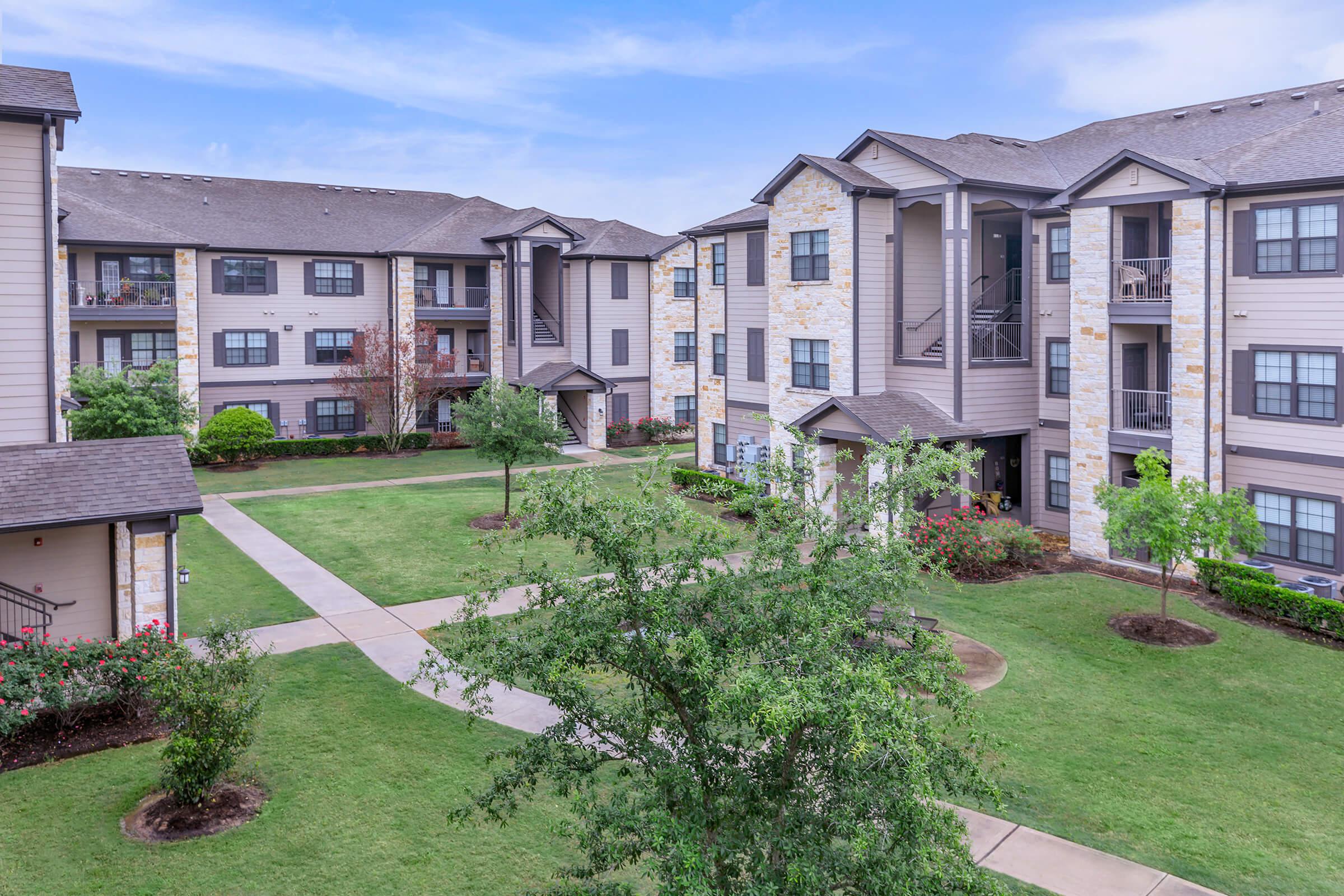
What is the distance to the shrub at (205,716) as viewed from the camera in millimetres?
12109

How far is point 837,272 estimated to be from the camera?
2855 cm

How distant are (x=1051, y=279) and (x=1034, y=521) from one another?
6533mm

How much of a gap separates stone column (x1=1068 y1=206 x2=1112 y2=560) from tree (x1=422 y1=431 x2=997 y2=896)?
59.5 feet

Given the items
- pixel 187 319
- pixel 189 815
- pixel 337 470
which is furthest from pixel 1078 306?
pixel 187 319

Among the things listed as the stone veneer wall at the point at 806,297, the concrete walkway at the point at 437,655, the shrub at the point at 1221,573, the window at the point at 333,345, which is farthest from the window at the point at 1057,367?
the window at the point at 333,345

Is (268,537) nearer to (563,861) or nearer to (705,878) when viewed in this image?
(563,861)

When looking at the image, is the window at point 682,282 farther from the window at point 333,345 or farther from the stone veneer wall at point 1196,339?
the stone veneer wall at point 1196,339

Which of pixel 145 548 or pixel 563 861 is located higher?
pixel 145 548

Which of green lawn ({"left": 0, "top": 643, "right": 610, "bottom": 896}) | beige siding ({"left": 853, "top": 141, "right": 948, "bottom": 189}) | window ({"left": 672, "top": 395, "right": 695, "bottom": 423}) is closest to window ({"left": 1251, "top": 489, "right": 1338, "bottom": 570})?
beige siding ({"left": 853, "top": 141, "right": 948, "bottom": 189})

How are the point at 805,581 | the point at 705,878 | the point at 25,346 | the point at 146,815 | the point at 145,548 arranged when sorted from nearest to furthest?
1. the point at 705,878
2. the point at 805,581
3. the point at 146,815
4. the point at 145,548
5. the point at 25,346

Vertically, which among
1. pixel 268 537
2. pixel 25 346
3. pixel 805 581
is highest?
pixel 25 346

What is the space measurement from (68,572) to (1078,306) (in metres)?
22.2

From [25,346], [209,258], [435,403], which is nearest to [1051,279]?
[25,346]

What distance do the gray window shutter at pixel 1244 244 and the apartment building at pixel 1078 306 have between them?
0.11 feet
